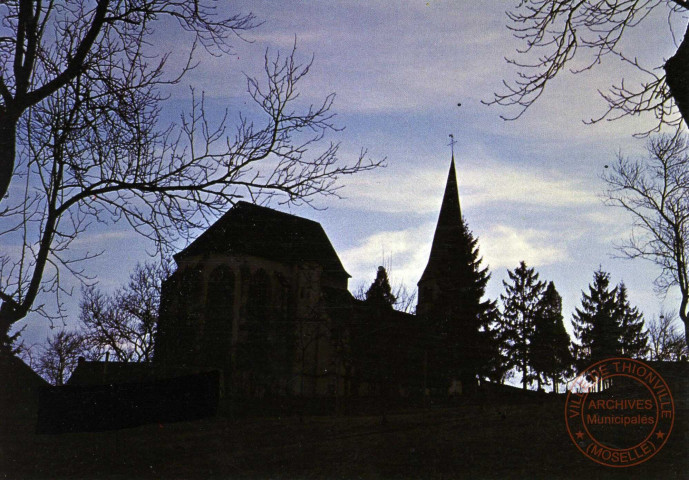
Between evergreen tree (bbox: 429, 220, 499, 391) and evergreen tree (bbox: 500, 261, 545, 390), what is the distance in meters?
7.32

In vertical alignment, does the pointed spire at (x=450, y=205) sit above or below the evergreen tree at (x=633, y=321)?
above

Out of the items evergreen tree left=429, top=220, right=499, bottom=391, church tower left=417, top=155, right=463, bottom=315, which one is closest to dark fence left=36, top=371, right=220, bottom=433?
evergreen tree left=429, top=220, right=499, bottom=391

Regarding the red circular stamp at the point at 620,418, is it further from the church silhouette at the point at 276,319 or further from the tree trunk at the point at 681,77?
the church silhouette at the point at 276,319

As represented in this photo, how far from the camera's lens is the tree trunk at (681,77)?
5469 millimetres

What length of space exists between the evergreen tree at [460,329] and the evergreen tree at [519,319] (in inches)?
288

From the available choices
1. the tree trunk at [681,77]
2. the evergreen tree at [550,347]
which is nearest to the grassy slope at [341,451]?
the tree trunk at [681,77]

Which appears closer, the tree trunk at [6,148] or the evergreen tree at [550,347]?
the tree trunk at [6,148]

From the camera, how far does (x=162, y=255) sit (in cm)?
817

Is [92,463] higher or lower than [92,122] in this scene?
lower

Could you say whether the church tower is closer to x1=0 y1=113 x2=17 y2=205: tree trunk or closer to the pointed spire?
the pointed spire

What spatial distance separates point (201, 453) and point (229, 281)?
100ft

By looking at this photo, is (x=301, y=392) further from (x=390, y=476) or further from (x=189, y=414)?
(x=390, y=476)

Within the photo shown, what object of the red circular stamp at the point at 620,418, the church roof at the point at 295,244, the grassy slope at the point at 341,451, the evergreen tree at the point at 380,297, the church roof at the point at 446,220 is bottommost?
the grassy slope at the point at 341,451

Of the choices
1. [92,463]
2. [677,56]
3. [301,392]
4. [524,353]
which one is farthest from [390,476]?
[524,353]
